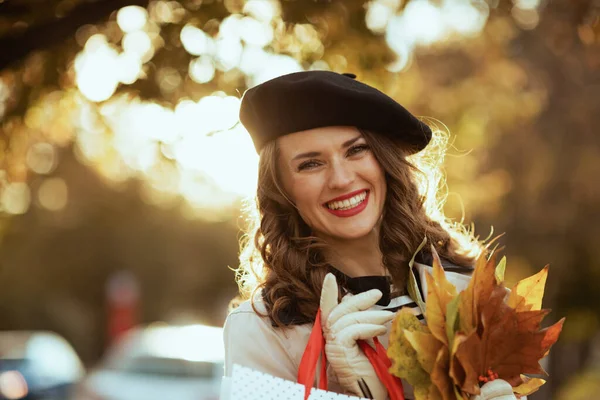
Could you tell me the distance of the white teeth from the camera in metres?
2.97

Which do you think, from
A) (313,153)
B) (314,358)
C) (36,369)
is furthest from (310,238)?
(36,369)

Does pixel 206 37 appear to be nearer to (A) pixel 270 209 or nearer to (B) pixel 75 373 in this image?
(A) pixel 270 209

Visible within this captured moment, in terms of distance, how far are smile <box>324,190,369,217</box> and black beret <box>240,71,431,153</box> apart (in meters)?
0.24

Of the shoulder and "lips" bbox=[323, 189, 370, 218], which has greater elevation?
"lips" bbox=[323, 189, 370, 218]

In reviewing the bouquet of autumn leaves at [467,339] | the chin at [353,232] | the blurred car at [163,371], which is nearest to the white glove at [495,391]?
the bouquet of autumn leaves at [467,339]

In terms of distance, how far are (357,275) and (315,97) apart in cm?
66

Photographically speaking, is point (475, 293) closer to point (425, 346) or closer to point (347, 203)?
point (425, 346)

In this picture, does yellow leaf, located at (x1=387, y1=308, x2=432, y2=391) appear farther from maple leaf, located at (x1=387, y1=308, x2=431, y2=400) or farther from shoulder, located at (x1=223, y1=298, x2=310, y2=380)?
shoulder, located at (x1=223, y1=298, x2=310, y2=380)

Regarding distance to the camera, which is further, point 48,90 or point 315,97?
point 48,90

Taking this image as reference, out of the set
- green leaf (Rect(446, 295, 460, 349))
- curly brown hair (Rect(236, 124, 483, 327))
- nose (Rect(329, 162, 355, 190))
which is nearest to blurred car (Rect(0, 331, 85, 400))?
curly brown hair (Rect(236, 124, 483, 327))

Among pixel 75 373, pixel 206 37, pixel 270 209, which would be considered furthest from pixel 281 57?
pixel 75 373

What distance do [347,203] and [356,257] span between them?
0.80 feet

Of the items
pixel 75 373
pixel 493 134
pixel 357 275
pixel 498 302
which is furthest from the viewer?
pixel 75 373

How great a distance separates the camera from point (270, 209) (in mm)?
3162
